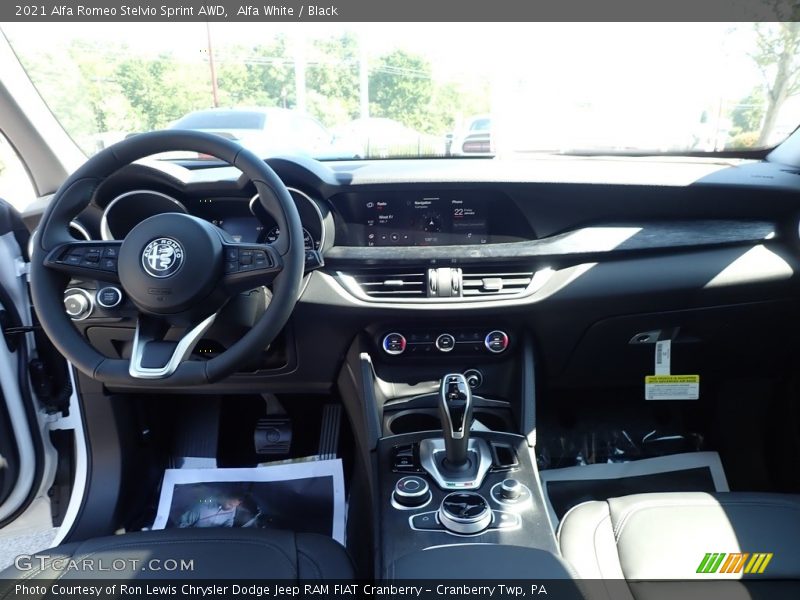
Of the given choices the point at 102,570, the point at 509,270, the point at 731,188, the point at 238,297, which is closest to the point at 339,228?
the point at 238,297

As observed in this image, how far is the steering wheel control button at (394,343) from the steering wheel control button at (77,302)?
0.82 meters

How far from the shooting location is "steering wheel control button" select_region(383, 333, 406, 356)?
5.70 ft

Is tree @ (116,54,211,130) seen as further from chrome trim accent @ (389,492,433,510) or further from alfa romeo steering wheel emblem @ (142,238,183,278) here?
chrome trim accent @ (389,492,433,510)

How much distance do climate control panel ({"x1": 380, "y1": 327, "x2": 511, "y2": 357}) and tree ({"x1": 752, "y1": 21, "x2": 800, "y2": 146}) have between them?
45.5 inches

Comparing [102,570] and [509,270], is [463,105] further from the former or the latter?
[102,570]

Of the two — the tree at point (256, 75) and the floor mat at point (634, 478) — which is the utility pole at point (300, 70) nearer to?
the tree at point (256, 75)

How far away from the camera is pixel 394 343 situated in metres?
1.74

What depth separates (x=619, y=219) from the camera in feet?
5.66

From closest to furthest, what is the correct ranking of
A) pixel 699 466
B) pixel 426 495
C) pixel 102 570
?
pixel 102 570
pixel 426 495
pixel 699 466

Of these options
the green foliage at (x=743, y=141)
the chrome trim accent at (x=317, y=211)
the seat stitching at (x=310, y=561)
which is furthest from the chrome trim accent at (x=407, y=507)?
the green foliage at (x=743, y=141)

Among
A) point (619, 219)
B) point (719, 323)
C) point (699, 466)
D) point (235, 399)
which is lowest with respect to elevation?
point (699, 466)

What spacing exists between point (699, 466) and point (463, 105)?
149 centimetres

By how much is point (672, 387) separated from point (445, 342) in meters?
0.79

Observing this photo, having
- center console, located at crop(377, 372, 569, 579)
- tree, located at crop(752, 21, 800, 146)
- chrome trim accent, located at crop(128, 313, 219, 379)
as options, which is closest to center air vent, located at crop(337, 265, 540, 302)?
center console, located at crop(377, 372, 569, 579)
